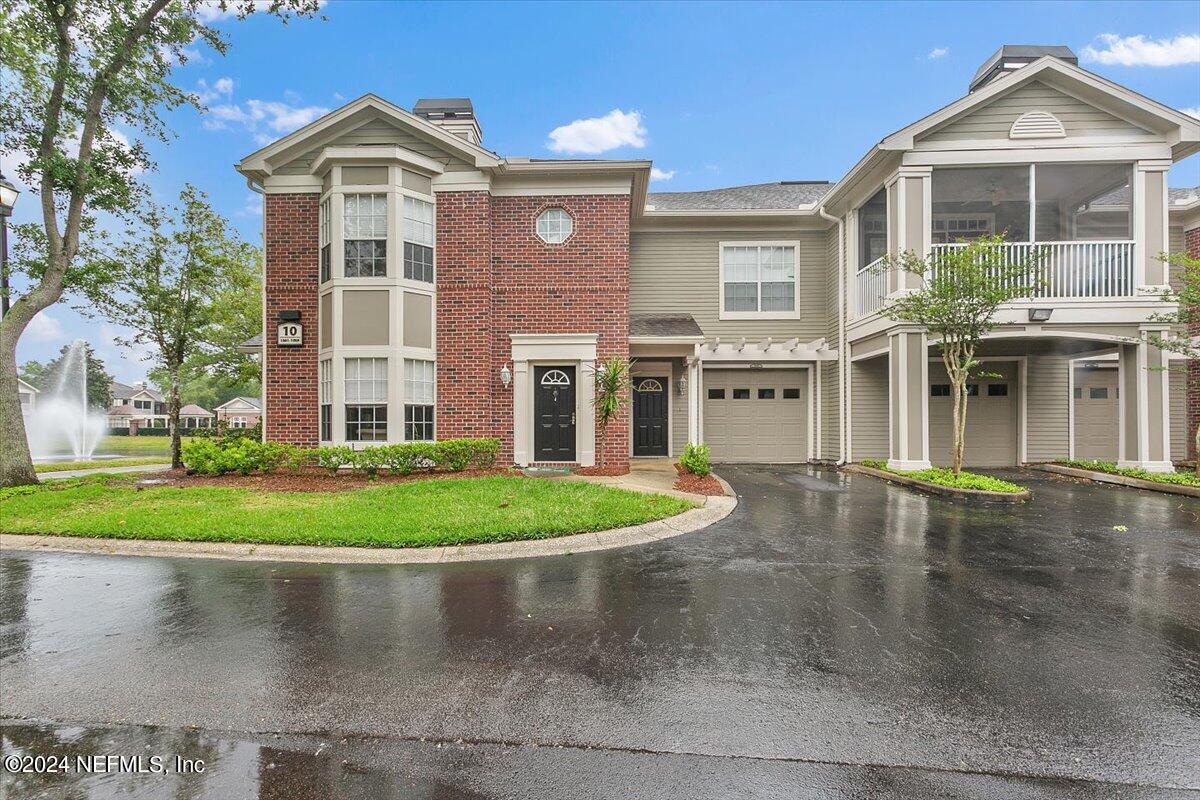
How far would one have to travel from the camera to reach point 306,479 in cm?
994

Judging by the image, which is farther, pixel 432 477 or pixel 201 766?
pixel 432 477

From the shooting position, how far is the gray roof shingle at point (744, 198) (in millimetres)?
14570

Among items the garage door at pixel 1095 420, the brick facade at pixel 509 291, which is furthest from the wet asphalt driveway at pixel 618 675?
the garage door at pixel 1095 420

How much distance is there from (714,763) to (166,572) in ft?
17.9

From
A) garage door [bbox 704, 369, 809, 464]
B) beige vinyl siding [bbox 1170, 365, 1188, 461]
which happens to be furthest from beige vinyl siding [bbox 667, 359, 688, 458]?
beige vinyl siding [bbox 1170, 365, 1188, 461]

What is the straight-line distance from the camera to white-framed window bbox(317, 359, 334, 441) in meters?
10.9

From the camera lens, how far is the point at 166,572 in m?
5.16

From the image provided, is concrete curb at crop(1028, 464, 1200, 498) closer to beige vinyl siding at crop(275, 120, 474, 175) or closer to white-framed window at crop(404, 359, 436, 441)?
white-framed window at crop(404, 359, 436, 441)

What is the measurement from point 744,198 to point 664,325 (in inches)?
215

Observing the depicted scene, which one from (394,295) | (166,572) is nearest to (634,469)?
(394,295)

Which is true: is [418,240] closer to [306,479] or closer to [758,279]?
[306,479]

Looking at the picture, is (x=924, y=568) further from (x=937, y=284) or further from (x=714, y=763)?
(x=937, y=284)

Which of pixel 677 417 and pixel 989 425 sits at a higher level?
pixel 677 417

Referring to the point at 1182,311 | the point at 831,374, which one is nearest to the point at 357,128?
the point at 831,374
